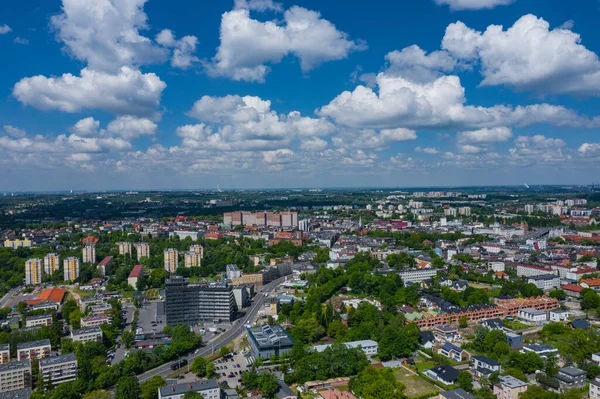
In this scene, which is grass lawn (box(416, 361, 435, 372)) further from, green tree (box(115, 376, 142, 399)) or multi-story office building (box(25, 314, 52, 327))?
multi-story office building (box(25, 314, 52, 327))

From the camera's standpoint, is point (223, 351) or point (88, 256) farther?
point (88, 256)

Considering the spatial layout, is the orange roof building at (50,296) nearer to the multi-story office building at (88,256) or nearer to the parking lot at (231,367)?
the multi-story office building at (88,256)

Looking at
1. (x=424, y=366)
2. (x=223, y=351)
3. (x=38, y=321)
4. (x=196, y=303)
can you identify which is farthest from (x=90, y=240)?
(x=424, y=366)

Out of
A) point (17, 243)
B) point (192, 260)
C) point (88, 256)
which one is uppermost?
point (17, 243)

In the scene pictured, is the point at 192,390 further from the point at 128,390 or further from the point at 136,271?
the point at 136,271

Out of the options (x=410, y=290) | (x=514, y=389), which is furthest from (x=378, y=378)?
(x=410, y=290)

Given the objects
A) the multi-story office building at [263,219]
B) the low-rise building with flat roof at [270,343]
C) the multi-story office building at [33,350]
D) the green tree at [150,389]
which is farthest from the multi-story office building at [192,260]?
the multi-story office building at [263,219]

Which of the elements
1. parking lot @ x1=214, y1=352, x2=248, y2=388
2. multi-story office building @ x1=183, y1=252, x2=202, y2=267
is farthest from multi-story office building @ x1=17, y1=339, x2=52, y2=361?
multi-story office building @ x1=183, y1=252, x2=202, y2=267
